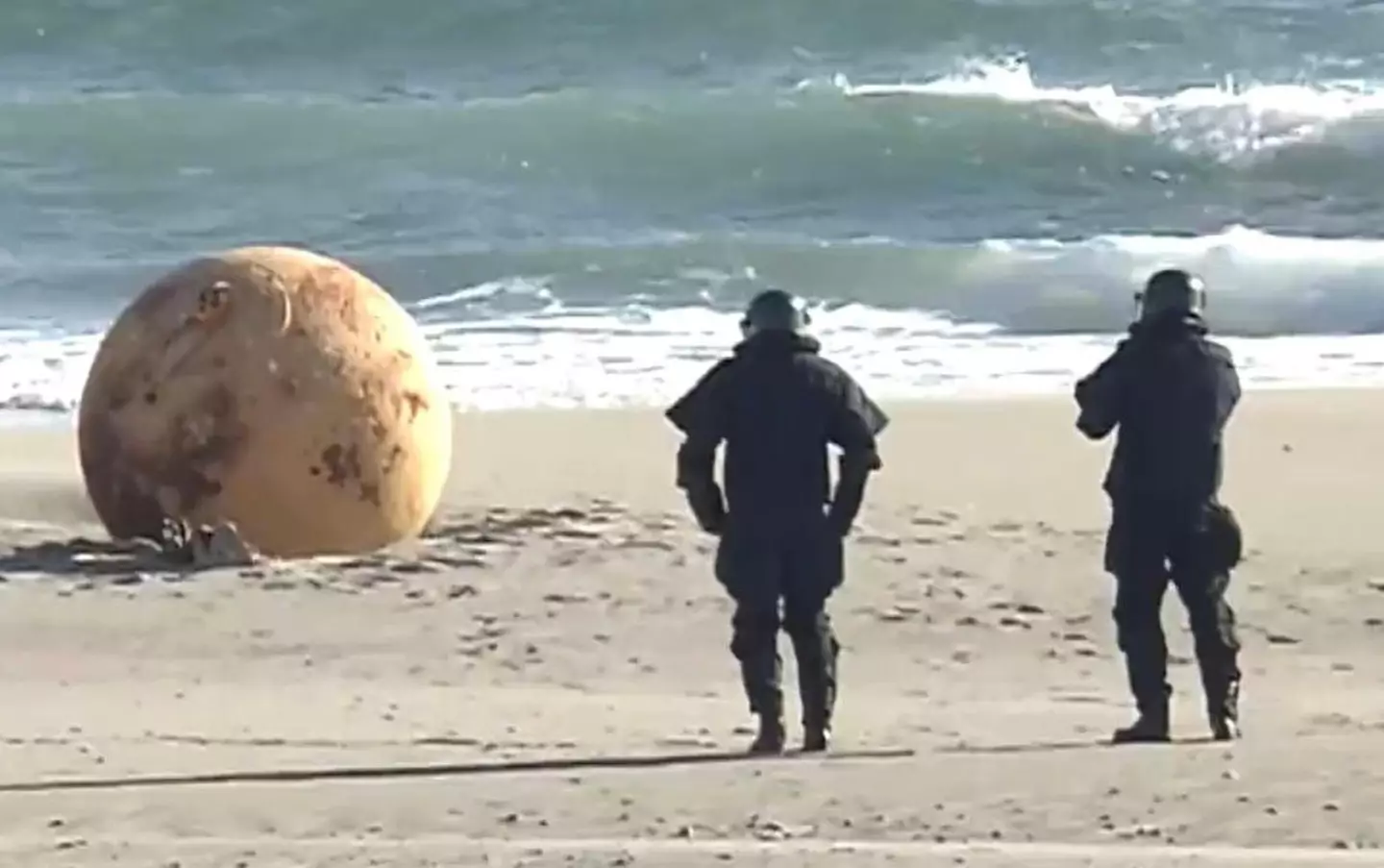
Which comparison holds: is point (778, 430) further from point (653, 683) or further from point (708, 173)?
point (708, 173)

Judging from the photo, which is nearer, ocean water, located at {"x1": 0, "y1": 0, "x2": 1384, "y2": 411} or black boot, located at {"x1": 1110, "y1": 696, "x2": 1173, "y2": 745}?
black boot, located at {"x1": 1110, "y1": 696, "x2": 1173, "y2": 745}

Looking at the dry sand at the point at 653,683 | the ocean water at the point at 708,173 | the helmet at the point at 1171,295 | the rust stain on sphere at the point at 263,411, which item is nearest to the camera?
the dry sand at the point at 653,683

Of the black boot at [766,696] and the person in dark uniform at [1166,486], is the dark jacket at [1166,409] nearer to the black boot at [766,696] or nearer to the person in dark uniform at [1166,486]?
the person in dark uniform at [1166,486]

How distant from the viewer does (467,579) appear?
9.89 m

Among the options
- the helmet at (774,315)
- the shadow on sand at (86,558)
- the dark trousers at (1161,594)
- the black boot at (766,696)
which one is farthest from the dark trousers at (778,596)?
the shadow on sand at (86,558)

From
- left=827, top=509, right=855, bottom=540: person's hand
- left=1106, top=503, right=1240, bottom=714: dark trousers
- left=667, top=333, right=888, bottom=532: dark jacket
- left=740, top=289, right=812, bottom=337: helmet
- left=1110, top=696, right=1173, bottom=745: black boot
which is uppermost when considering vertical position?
left=740, top=289, right=812, bottom=337: helmet

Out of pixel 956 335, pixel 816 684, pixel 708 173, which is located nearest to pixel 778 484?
pixel 816 684

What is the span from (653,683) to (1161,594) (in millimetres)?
1717

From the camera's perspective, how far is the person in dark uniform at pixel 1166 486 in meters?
7.52

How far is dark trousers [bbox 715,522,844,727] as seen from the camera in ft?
24.4

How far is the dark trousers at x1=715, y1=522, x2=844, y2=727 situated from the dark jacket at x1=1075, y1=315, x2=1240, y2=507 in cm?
77

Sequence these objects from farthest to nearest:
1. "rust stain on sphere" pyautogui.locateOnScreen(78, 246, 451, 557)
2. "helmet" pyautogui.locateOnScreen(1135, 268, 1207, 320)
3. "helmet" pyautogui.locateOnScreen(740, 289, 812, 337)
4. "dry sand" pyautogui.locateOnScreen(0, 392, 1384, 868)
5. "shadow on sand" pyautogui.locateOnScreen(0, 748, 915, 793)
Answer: "rust stain on sphere" pyautogui.locateOnScreen(78, 246, 451, 557), "helmet" pyautogui.locateOnScreen(1135, 268, 1207, 320), "helmet" pyautogui.locateOnScreen(740, 289, 812, 337), "shadow on sand" pyautogui.locateOnScreen(0, 748, 915, 793), "dry sand" pyautogui.locateOnScreen(0, 392, 1384, 868)

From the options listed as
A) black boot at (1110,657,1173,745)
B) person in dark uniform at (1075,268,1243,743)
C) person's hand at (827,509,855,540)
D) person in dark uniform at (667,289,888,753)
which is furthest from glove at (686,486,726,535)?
black boot at (1110,657,1173,745)

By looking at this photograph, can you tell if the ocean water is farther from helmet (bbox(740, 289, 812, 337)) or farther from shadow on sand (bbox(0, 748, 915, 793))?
shadow on sand (bbox(0, 748, 915, 793))
